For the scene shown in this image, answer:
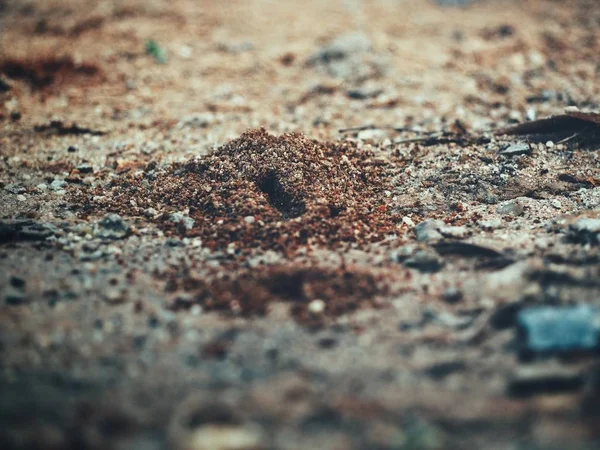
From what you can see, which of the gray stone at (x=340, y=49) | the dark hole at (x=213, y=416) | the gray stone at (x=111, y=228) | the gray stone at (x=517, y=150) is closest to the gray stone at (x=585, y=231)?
the gray stone at (x=517, y=150)

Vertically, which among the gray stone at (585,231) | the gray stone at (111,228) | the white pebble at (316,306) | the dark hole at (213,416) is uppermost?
the gray stone at (585,231)

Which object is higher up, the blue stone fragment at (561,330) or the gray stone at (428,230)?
the gray stone at (428,230)

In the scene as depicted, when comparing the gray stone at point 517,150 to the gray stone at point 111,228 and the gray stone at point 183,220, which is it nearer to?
the gray stone at point 183,220

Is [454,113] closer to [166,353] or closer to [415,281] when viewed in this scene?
[415,281]

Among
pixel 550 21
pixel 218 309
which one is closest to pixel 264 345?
pixel 218 309

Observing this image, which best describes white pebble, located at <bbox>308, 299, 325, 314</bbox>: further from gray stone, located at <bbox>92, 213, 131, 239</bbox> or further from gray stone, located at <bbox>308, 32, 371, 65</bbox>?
gray stone, located at <bbox>308, 32, 371, 65</bbox>

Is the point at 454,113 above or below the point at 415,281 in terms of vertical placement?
above

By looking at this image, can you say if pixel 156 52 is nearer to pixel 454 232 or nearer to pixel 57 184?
pixel 57 184

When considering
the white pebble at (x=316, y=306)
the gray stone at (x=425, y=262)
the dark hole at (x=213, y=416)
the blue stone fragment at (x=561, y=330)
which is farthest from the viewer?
the gray stone at (x=425, y=262)
